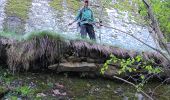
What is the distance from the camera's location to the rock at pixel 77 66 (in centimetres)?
864

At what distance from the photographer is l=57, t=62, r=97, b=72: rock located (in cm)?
864

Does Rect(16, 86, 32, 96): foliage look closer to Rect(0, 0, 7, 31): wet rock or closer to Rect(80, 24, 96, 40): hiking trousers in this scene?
Rect(80, 24, 96, 40): hiking trousers

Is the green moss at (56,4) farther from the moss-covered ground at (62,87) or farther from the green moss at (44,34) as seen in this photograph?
the moss-covered ground at (62,87)

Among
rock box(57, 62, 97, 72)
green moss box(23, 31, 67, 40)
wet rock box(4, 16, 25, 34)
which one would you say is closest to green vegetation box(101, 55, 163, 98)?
rock box(57, 62, 97, 72)

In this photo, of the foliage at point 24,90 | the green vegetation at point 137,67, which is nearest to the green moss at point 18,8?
the foliage at point 24,90

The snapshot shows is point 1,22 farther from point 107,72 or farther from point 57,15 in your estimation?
point 107,72

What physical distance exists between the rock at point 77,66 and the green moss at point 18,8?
129 inches

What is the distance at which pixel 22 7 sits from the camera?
1203 cm

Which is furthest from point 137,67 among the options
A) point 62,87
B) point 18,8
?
point 18,8

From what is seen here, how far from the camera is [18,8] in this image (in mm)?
11922

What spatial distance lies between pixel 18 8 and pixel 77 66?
4148mm

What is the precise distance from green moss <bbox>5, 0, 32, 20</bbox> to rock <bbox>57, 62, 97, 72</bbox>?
10.8ft

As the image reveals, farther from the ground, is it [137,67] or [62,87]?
[137,67]

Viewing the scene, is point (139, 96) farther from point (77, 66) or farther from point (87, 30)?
point (87, 30)
